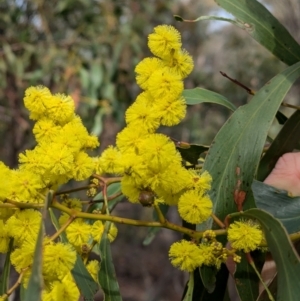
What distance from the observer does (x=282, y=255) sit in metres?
0.56

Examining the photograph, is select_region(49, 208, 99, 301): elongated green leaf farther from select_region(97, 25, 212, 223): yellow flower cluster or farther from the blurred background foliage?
the blurred background foliage

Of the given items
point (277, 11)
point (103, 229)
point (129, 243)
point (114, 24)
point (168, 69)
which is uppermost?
point (277, 11)

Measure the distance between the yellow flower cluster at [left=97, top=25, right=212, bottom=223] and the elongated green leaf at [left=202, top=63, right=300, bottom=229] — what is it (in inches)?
3.3

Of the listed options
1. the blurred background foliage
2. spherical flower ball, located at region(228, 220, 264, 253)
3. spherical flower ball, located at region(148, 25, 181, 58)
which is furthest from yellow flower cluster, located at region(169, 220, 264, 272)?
the blurred background foliage

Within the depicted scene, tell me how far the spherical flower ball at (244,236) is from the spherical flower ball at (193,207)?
0.04 metres

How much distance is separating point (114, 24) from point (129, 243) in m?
4.16

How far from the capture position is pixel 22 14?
115 inches

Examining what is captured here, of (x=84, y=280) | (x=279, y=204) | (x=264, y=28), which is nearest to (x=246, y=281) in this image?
(x=279, y=204)

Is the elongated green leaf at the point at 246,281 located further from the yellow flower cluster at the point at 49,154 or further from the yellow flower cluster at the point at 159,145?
the yellow flower cluster at the point at 49,154

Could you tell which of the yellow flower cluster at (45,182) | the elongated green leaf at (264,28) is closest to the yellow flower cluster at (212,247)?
the yellow flower cluster at (45,182)

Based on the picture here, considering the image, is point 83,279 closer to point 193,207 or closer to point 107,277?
point 107,277

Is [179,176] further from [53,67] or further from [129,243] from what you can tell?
[129,243]

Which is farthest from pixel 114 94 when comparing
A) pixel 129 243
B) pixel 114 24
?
pixel 129 243

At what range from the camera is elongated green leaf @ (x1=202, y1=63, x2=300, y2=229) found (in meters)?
0.69
